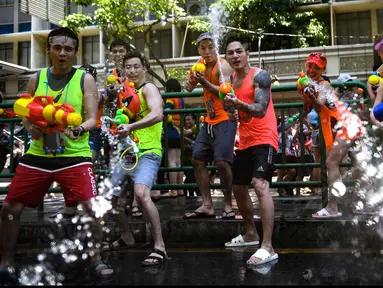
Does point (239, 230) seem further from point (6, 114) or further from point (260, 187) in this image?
point (6, 114)

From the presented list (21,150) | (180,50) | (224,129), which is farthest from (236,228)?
(180,50)

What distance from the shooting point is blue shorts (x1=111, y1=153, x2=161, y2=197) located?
4.14m

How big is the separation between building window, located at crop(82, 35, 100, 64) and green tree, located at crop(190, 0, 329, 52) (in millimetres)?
9623

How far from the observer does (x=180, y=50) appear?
81.3ft

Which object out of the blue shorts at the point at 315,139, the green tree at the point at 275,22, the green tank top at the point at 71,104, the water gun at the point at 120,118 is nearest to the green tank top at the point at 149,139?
the water gun at the point at 120,118

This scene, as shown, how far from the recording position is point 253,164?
426 cm

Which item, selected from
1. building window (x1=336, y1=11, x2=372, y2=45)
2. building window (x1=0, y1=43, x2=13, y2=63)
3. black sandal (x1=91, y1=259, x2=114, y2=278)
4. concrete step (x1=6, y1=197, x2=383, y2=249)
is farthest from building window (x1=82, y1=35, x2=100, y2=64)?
black sandal (x1=91, y1=259, x2=114, y2=278)

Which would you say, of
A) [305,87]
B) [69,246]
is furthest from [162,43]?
[69,246]

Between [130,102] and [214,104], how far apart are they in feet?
3.50

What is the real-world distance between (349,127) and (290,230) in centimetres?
137

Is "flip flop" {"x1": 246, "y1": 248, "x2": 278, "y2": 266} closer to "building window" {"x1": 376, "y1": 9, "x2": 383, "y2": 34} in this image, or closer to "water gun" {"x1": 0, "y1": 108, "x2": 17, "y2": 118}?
"water gun" {"x1": 0, "y1": 108, "x2": 17, "y2": 118}

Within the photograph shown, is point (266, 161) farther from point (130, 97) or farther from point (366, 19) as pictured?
point (366, 19)

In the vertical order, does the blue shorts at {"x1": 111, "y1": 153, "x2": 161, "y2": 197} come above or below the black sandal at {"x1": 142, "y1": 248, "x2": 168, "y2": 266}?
above

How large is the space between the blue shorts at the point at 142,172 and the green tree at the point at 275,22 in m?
14.8
